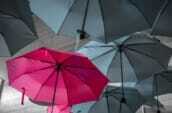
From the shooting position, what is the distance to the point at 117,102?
4.38m

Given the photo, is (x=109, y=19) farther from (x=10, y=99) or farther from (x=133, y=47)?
(x=10, y=99)

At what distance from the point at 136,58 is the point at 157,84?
35.2 inches

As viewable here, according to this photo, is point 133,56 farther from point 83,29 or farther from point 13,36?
point 13,36

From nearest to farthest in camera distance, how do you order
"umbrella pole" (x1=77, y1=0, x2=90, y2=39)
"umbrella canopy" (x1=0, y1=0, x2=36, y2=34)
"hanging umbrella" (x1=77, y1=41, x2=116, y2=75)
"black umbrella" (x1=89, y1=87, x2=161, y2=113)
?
1. "umbrella canopy" (x1=0, y1=0, x2=36, y2=34)
2. "umbrella pole" (x1=77, y1=0, x2=90, y2=39)
3. "hanging umbrella" (x1=77, y1=41, x2=116, y2=75)
4. "black umbrella" (x1=89, y1=87, x2=161, y2=113)

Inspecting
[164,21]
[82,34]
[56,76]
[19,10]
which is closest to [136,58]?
[164,21]

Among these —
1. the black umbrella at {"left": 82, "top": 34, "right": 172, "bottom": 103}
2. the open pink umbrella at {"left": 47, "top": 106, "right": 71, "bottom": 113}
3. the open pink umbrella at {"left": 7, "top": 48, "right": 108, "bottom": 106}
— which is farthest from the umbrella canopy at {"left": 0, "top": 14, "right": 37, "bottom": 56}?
the black umbrella at {"left": 82, "top": 34, "right": 172, "bottom": 103}

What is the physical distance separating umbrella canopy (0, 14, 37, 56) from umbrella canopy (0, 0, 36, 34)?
4 cm

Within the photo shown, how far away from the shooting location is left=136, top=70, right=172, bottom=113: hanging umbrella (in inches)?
172

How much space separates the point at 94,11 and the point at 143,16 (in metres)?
0.46

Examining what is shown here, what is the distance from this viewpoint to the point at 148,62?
389 centimetres

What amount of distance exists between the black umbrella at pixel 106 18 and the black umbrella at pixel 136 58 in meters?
0.65

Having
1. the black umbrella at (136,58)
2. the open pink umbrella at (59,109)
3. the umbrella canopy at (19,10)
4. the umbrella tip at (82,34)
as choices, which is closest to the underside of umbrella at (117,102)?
the black umbrella at (136,58)

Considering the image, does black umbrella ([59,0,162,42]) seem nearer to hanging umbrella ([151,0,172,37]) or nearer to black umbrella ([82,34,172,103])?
hanging umbrella ([151,0,172,37])

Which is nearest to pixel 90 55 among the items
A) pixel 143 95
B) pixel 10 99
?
pixel 143 95
